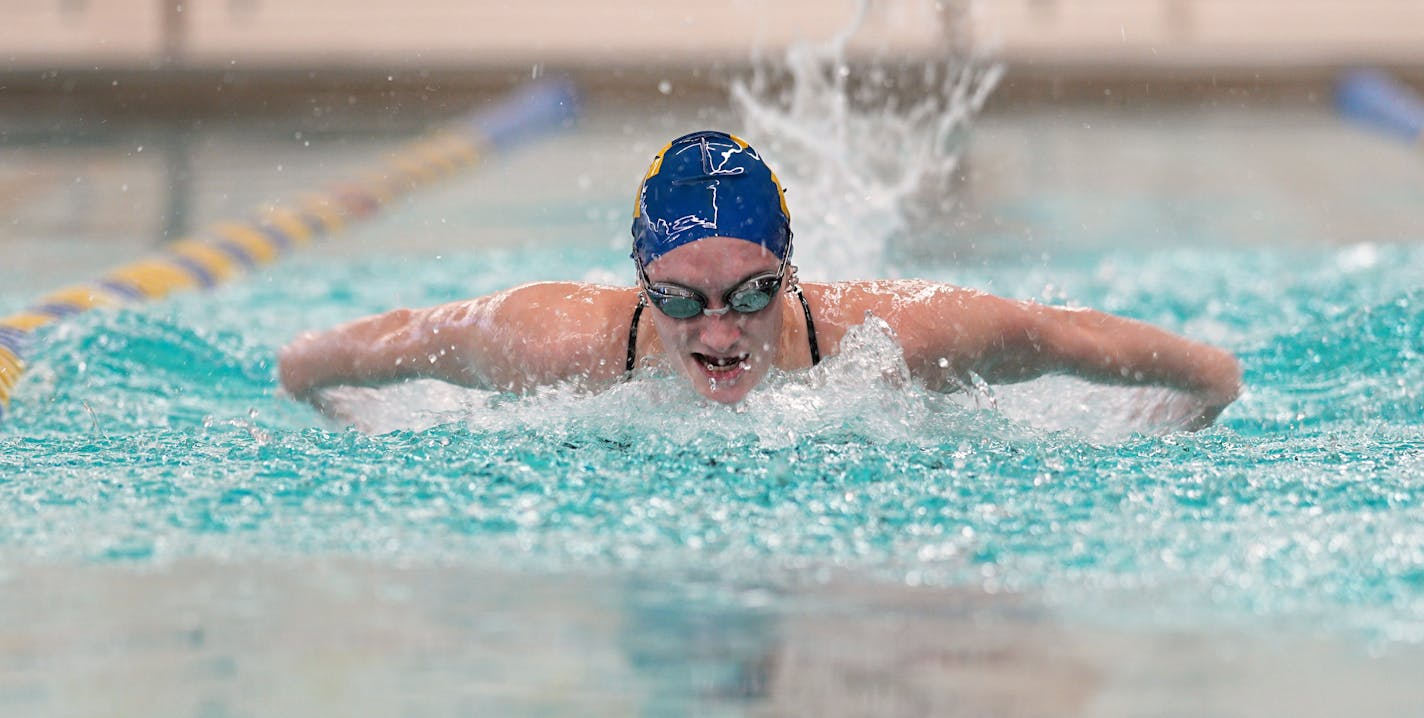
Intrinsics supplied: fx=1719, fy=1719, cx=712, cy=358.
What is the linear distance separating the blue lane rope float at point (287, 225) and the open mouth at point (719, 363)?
1443mm

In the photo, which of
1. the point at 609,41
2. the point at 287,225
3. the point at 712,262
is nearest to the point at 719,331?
the point at 712,262

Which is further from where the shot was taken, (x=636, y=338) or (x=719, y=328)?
(x=636, y=338)

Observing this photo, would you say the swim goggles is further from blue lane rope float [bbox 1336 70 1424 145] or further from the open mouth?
blue lane rope float [bbox 1336 70 1424 145]

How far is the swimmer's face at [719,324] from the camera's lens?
2.57 m

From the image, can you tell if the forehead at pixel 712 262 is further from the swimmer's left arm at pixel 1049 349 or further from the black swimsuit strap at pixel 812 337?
the swimmer's left arm at pixel 1049 349

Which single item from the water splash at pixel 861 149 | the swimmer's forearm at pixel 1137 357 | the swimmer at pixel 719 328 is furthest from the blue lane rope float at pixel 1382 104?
the swimmer at pixel 719 328

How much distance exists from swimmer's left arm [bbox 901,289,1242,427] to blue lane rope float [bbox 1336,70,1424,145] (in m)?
5.45

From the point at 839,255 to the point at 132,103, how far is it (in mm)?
5948

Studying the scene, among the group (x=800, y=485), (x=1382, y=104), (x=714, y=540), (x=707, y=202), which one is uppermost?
(x=1382, y=104)

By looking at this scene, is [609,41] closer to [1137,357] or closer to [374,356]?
[374,356]

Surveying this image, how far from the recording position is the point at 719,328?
8.43 ft

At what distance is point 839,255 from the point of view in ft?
15.3

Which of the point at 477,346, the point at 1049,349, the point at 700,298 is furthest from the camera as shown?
the point at 477,346

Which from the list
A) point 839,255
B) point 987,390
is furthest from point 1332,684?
point 839,255
